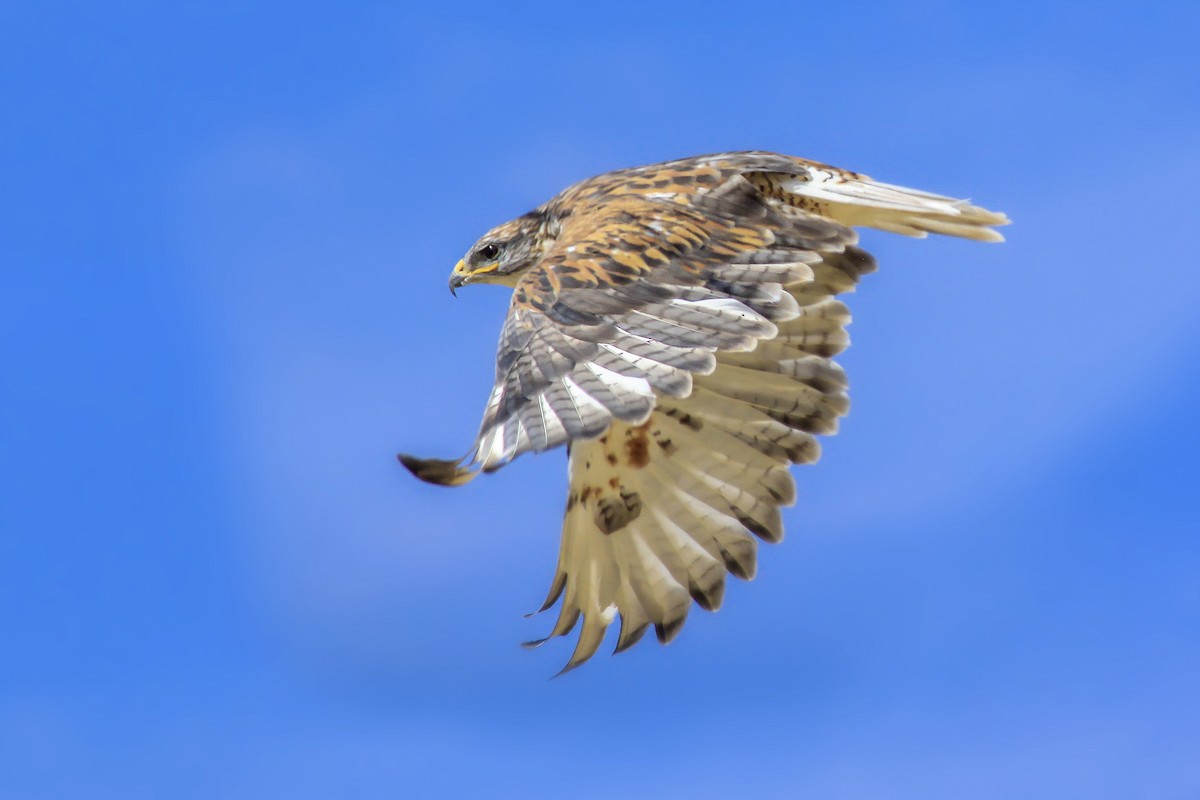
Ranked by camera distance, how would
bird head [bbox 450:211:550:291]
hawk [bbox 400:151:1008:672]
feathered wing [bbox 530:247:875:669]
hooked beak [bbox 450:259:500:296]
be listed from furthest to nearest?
hooked beak [bbox 450:259:500:296]
bird head [bbox 450:211:550:291]
feathered wing [bbox 530:247:875:669]
hawk [bbox 400:151:1008:672]

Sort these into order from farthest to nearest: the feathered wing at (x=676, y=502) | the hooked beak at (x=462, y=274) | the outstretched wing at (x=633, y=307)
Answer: the hooked beak at (x=462, y=274) < the feathered wing at (x=676, y=502) < the outstretched wing at (x=633, y=307)

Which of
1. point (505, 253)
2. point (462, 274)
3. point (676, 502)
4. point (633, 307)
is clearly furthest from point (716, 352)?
point (462, 274)

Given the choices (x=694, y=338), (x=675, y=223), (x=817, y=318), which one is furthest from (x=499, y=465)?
(x=817, y=318)

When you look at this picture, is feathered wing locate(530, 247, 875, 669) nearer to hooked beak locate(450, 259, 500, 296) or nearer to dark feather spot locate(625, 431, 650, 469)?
dark feather spot locate(625, 431, 650, 469)

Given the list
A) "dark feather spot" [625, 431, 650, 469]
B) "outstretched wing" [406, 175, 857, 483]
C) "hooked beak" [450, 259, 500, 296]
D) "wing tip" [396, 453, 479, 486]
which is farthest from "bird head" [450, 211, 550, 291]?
"wing tip" [396, 453, 479, 486]

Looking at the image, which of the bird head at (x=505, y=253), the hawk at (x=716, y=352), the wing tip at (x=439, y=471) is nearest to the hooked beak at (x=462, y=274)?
the bird head at (x=505, y=253)

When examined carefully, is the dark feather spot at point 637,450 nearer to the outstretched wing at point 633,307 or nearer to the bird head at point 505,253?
the outstretched wing at point 633,307
